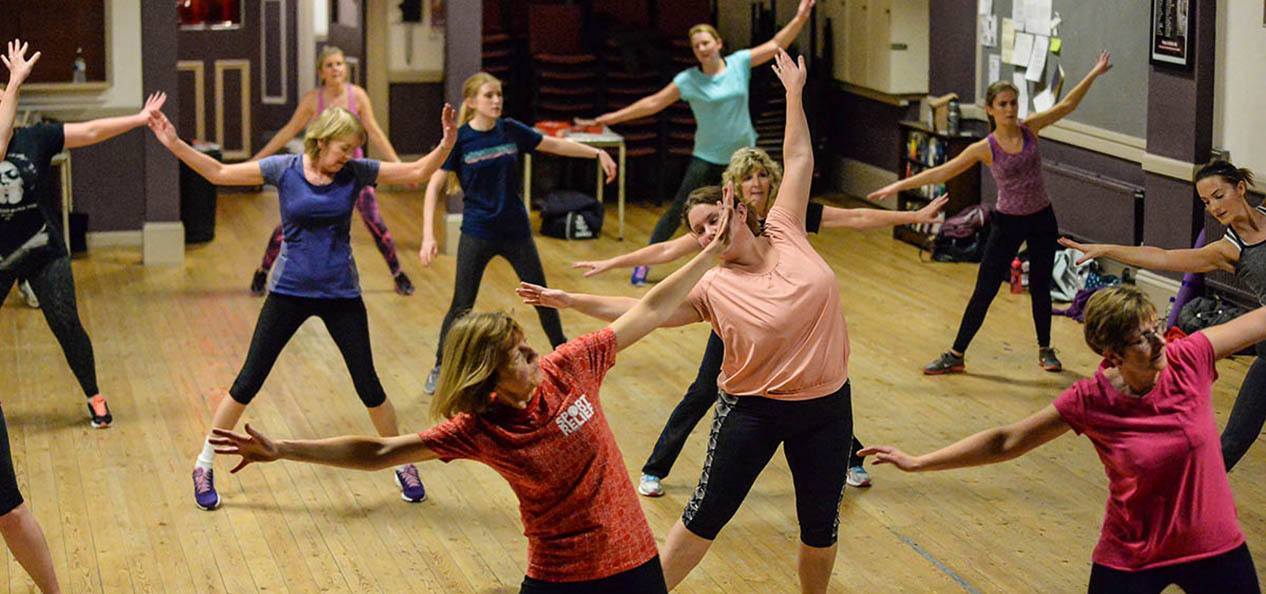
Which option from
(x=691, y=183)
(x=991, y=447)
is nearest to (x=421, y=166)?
Result: (x=991, y=447)

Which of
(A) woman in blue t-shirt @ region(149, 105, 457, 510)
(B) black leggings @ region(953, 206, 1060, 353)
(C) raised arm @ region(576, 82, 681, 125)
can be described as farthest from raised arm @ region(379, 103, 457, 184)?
(C) raised arm @ region(576, 82, 681, 125)

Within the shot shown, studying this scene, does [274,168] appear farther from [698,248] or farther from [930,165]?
[930,165]

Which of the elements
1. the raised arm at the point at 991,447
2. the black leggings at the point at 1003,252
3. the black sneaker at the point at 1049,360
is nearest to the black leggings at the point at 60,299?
the black leggings at the point at 1003,252

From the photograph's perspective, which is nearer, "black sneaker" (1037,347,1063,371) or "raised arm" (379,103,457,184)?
"raised arm" (379,103,457,184)

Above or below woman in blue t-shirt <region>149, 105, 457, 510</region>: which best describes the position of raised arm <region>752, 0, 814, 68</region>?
above

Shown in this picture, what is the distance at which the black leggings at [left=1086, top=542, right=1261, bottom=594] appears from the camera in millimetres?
3352

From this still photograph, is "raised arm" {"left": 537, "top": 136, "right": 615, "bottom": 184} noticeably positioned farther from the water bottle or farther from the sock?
the water bottle

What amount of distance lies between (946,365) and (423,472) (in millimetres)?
2679

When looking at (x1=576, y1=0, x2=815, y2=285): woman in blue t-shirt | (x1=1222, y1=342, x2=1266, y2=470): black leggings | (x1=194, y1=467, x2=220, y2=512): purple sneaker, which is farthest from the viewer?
(x1=576, y1=0, x2=815, y2=285): woman in blue t-shirt

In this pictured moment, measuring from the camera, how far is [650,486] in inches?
229

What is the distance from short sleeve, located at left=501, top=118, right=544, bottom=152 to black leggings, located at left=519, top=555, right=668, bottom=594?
377cm

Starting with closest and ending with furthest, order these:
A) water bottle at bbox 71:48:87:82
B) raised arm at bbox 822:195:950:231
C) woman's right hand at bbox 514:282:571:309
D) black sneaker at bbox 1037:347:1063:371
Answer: woman's right hand at bbox 514:282:571:309, raised arm at bbox 822:195:950:231, black sneaker at bbox 1037:347:1063:371, water bottle at bbox 71:48:87:82

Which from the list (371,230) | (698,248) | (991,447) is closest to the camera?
(991,447)

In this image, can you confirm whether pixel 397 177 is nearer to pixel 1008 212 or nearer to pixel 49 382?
pixel 49 382
